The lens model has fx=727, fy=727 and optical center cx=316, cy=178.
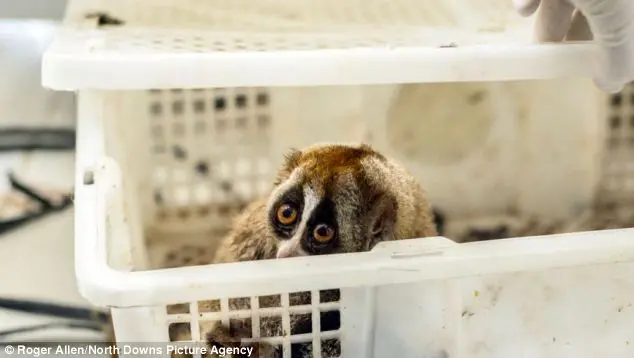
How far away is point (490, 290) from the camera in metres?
0.72

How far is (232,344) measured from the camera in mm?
783

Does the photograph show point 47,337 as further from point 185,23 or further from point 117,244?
point 185,23

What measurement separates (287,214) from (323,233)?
6cm

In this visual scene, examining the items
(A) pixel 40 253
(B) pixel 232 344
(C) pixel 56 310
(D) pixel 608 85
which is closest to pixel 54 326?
(C) pixel 56 310

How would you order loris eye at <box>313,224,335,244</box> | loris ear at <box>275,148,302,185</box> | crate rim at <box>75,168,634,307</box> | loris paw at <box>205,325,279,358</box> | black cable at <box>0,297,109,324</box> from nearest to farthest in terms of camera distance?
crate rim at <box>75,168,634,307</box>
loris paw at <box>205,325,279,358</box>
loris eye at <box>313,224,335,244</box>
loris ear at <box>275,148,302,185</box>
black cable at <box>0,297,109,324</box>

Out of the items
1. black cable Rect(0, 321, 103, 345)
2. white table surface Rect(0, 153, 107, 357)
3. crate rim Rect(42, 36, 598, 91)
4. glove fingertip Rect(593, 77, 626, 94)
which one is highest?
crate rim Rect(42, 36, 598, 91)

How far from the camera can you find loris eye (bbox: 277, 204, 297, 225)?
897 mm

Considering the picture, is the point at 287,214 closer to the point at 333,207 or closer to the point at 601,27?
the point at 333,207

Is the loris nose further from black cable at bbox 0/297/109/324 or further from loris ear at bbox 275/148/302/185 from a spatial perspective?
A: black cable at bbox 0/297/109/324

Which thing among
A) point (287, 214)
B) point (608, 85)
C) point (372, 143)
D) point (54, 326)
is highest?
point (608, 85)

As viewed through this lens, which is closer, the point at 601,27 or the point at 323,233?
the point at 601,27

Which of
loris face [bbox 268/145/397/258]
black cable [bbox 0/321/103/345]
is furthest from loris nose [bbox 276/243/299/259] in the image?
black cable [bbox 0/321/103/345]

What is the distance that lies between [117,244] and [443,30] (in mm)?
573

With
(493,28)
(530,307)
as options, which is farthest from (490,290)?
(493,28)
